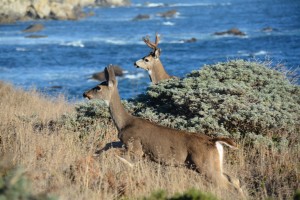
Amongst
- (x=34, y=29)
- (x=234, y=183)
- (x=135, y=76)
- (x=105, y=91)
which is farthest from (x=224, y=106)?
(x=34, y=29)

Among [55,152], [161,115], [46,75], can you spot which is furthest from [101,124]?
[46,75]

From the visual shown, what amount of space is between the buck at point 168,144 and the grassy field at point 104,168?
0.15m

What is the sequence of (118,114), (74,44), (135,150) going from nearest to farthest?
(135,150) < (118,114) < (74,44)

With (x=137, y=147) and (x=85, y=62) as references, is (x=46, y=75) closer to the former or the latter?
(x=85, y=62)

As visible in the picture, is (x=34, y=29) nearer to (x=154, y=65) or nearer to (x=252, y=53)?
(x=252, y=53)

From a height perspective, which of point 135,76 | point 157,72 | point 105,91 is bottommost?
point 135,76

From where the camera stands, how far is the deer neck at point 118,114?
9.39 m

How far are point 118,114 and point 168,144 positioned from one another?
115cm

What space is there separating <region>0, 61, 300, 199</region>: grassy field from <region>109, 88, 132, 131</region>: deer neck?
46cm

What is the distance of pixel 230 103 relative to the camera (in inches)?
424

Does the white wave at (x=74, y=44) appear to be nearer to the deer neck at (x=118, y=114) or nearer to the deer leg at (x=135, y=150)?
the deer neck at (x=118, y=114)

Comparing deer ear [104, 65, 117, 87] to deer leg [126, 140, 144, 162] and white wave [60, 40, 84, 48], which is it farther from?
white wave [60, 40, 84, 48]

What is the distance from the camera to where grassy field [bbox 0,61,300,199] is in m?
7.62

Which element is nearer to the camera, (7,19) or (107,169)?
(107,169)
